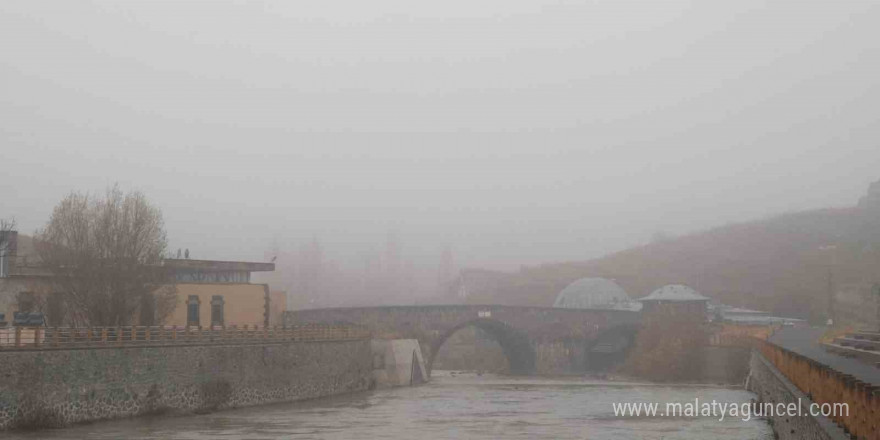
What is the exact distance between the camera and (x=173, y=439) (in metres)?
41.7

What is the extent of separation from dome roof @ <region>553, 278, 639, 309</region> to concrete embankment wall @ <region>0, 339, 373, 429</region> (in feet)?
288

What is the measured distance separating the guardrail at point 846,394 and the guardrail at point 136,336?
33112 millimetres

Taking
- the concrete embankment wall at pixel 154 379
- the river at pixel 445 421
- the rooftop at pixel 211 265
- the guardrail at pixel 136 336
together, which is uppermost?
the rooftop at pixel 211 265

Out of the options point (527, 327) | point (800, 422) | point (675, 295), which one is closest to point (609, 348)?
point (527, 327)

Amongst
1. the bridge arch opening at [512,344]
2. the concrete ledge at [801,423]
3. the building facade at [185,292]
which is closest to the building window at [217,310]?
the building facade at [185,292]

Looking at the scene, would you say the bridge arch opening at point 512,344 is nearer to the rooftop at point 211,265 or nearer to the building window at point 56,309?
the rooftop at point 211,265

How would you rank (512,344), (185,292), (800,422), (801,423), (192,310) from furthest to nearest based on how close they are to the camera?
(512,344) → (192,310) → (185,292) → (800,422) → (801,423)

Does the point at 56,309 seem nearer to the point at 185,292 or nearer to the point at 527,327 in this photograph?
the point at 185,292

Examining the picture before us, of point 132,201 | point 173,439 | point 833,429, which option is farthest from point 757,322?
point 833,429

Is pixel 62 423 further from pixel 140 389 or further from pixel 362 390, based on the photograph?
pixel 362 390

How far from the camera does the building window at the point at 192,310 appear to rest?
219 feet

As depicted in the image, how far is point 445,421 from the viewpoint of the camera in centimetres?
5244

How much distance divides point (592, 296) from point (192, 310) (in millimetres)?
97103

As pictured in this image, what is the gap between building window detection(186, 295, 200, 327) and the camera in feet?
219
